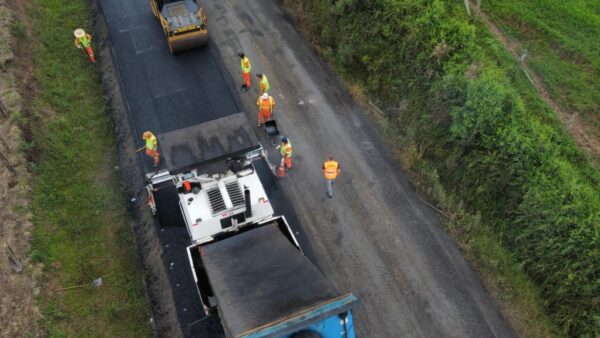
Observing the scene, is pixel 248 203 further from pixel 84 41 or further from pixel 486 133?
pixel 84 41

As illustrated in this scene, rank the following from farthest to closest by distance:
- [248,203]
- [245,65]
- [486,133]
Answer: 1. [245,65]
2. [486,133]
3. [248,203]

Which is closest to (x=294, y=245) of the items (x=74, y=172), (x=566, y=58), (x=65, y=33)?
(x=74, y=172)

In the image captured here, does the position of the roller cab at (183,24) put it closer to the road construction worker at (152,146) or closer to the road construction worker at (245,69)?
the road construction worker at (245,69)

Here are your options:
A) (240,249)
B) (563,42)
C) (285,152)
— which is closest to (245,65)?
(285,152)

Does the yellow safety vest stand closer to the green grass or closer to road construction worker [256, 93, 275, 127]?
road construction worker [256, 93, 275, 127]

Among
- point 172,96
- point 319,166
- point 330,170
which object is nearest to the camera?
point 330,170

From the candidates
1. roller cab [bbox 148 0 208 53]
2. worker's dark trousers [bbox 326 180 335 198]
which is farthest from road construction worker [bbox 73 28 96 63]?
worker's dark trousers [bbox 326 180 335 198]

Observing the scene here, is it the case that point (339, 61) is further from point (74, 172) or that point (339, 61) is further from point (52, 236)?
point (52, 236)
